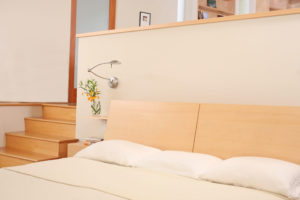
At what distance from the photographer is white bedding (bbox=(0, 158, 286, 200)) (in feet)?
6.67

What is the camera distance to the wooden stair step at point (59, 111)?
15.9 ft

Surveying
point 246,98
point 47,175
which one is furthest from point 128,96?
point 47,175

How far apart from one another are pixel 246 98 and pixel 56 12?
333 centimetres

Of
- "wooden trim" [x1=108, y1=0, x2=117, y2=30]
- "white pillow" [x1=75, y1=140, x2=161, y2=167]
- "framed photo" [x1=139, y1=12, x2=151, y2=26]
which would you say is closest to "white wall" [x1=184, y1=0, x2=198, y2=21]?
"framed photo" [x1=139, y1=12, x2=151, y2=26]

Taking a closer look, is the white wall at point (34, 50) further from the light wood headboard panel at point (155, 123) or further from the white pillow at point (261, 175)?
the white pillow at point (261, 175)

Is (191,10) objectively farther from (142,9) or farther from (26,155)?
(26,155)

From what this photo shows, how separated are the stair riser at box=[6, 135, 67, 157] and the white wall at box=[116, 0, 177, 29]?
239 cm

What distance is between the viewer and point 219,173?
2.40m

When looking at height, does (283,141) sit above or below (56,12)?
below

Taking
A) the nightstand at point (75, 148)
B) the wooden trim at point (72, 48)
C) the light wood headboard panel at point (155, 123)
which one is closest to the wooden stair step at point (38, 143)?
the nightstand at point (75, 148)

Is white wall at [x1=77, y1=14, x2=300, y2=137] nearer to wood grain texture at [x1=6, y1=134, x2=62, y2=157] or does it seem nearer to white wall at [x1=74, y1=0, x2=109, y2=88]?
wood grain texture at [x1=6, y1=134, x2=62, y2=157]

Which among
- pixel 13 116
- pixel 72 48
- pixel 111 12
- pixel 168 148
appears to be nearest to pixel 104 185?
pixel 168 148

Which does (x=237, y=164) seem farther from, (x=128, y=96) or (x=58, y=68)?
(x=58, y=68)

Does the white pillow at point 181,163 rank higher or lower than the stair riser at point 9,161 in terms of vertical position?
higher
